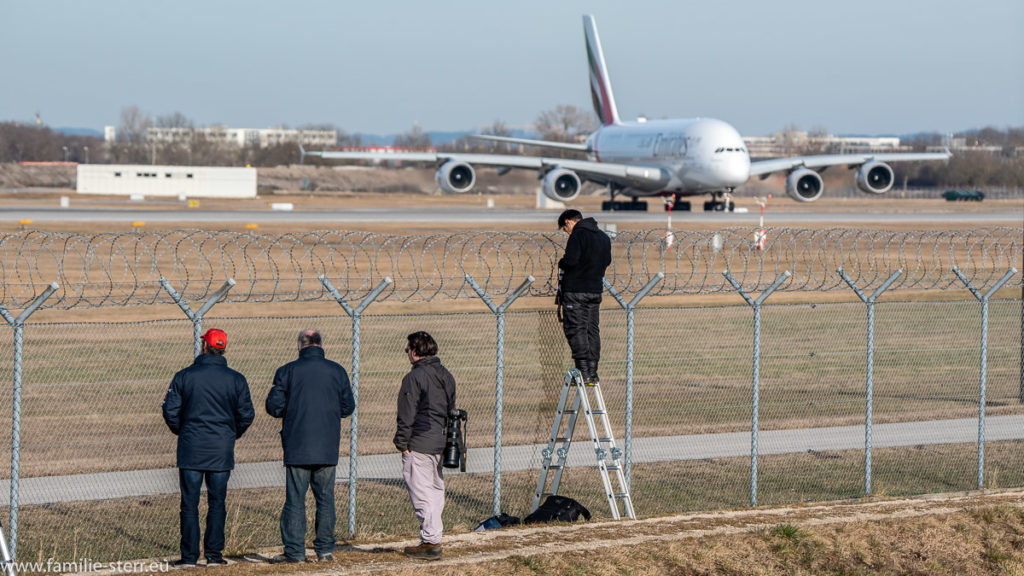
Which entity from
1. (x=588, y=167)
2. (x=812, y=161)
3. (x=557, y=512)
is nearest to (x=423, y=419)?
(x=557, y=512)

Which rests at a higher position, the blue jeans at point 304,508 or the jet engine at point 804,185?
the jet engine at point 804,185

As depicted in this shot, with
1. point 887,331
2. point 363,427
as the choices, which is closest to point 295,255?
point 887,331

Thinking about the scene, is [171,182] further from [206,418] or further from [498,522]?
[206,418]

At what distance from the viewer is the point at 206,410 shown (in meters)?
9.03

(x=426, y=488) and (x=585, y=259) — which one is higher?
(x=585, y=259)

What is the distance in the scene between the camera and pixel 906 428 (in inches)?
642

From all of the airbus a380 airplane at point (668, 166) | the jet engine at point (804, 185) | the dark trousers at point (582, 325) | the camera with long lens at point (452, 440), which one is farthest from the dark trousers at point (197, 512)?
the jet engine at point (804, 185)

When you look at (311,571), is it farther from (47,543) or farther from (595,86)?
(595,86)

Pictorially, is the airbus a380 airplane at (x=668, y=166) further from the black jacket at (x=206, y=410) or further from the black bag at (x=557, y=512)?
the black jacket at (x=206, y=410)

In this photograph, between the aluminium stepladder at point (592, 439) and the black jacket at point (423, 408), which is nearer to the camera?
the black jacket at point (423, 408)

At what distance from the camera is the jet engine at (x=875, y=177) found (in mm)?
56281

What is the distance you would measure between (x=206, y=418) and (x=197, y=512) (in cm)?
81

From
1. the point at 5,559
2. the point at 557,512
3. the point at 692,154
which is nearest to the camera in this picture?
the point at 5,559

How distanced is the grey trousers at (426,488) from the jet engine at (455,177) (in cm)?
4332
